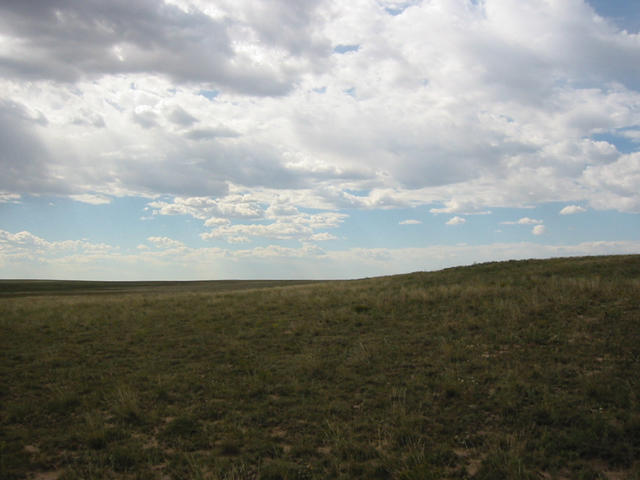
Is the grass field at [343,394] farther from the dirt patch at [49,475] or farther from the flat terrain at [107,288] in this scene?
the flat terrain at [107,288]

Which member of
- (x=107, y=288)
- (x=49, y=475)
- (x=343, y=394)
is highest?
(x=107, y=288)

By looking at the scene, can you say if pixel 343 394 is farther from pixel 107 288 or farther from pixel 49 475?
pixel 107 288

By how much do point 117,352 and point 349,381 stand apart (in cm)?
845

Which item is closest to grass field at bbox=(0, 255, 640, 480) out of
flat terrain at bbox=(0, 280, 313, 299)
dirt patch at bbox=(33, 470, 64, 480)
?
dirt patch at bbox=(33, 470, 64, 480)

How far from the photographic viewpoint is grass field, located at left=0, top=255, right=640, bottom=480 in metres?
6.51

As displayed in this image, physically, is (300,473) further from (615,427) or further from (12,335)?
(12,335)

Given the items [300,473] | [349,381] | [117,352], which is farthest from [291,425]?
[117,352]

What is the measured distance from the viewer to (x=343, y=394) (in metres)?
9.30

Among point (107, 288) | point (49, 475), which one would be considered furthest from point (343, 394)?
point (107, 288)

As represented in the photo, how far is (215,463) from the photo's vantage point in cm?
657

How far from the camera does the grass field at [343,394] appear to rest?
6.51 metres

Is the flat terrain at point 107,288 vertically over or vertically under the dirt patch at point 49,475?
over

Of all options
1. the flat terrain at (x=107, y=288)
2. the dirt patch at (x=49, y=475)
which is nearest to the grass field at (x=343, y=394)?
the dirt patch at (x=49, y=475)

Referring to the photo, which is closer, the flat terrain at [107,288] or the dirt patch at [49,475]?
the dirt patch at [49,475]
